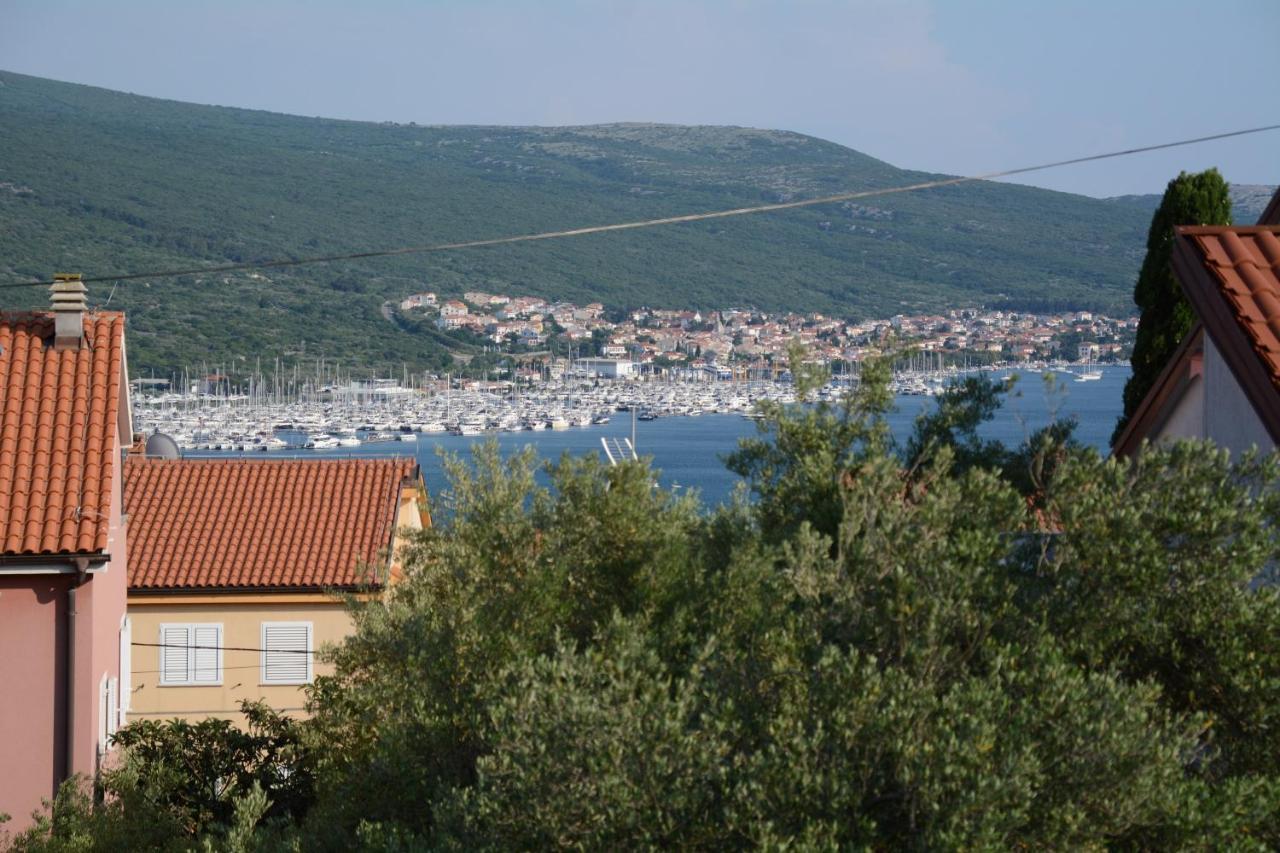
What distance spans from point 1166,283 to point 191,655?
13362 mm

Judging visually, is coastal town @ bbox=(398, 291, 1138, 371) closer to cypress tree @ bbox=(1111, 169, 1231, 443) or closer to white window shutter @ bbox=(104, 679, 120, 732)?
cypress tree @ bbox=(1111, 169, 1231, 443)

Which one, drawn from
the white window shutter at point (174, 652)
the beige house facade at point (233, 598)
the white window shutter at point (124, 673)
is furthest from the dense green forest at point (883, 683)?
the white window shutter at point (174, 652)

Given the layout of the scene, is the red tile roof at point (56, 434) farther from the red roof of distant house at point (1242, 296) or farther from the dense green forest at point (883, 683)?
the red roof of distant house at point (1242, 296)

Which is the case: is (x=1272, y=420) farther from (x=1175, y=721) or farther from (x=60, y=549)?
(x=60, y=549)

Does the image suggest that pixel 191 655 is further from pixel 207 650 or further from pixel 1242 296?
pixel 1242 296

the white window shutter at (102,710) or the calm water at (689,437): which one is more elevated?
the white window shutter at (102,710)

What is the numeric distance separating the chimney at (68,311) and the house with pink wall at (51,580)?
10 cm

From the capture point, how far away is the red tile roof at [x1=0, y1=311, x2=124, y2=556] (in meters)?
11.3

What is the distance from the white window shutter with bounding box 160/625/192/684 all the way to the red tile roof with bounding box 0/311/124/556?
8041mm

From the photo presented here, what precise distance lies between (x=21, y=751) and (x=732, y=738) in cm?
784

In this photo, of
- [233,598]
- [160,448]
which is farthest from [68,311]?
[160,448]

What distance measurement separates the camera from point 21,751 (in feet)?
37.6

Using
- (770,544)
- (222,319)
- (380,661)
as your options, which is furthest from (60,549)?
(222,319)

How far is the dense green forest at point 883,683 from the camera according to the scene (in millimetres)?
5078
